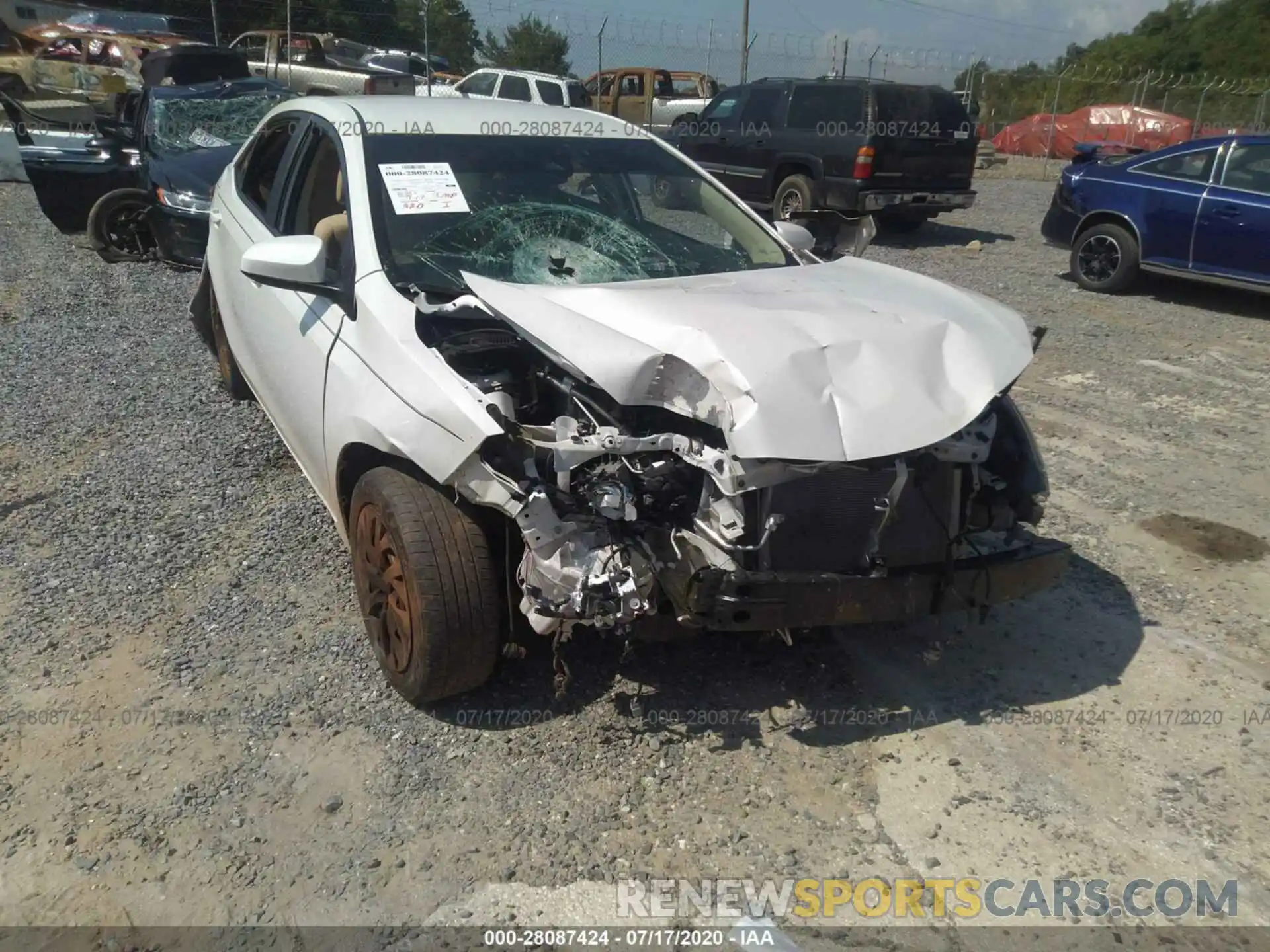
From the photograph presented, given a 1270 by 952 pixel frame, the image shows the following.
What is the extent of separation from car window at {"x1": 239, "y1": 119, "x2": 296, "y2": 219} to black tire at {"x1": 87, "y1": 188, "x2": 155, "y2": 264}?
5.17m

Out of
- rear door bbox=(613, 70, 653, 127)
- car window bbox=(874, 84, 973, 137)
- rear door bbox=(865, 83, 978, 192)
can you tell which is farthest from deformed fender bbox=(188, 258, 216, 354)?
rear door bbox=(613, 70, 653, 127)

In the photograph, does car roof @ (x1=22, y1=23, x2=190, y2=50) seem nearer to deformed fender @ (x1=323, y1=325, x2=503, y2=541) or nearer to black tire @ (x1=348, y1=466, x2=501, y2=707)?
deformed fender @ (x1=323, y1=325, x2=503, y2=541)

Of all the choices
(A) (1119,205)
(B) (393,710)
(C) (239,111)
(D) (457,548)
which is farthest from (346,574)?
(A) (1119,205)

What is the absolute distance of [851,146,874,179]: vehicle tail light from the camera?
11406 millimetres

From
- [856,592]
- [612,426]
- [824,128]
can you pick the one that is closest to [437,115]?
[612,426]

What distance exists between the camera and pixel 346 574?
13.2 ft

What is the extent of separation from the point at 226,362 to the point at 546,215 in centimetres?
274

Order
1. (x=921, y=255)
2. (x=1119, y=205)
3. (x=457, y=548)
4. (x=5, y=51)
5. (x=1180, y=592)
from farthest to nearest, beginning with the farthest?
(x=5, y=51) → (x=921, y=255) → (x=1119, y=205) → (x=1180, y=592) → (x=457, y=548)

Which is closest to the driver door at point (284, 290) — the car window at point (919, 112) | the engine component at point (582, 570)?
the engine component at point (582, 570)

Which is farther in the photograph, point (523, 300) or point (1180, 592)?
point (1180, 592)

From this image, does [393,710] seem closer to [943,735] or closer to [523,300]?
[523,300]

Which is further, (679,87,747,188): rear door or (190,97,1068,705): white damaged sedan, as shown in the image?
(679,87,747,188): rear door

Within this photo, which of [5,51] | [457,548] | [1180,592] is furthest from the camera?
[5,51]

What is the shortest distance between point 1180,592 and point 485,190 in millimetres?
3323
